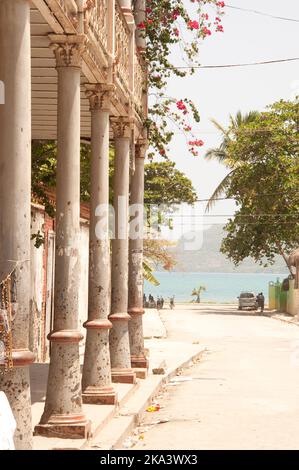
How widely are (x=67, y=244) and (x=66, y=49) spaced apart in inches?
76.4

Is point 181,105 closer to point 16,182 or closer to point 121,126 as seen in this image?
point 121,126

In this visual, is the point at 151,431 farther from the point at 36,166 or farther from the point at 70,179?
the point at 36,166

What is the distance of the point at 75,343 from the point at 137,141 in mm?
8347

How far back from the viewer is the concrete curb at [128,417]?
955 centimetres

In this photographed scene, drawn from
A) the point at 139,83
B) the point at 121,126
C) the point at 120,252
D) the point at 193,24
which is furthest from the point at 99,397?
the point at 193,24

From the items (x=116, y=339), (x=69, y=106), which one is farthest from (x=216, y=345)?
(x=69, y=106)

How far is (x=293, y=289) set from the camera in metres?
52.2

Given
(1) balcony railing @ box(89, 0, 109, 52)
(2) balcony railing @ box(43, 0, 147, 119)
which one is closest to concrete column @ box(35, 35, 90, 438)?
(2) balcony railing @ box(43, 0, 147, 119)

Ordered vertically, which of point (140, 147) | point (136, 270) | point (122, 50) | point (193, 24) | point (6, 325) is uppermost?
point (193, 24)

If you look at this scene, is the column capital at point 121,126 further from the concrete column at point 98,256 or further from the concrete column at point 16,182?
the concrete column at point 16,182

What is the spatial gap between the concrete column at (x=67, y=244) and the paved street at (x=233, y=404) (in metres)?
0.99

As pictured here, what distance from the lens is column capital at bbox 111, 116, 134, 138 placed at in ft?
48.7

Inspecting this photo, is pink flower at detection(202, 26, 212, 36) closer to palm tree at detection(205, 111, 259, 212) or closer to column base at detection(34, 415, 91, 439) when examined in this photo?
column base at detection(34, 415, 91, 439)

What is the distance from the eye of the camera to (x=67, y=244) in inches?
388
